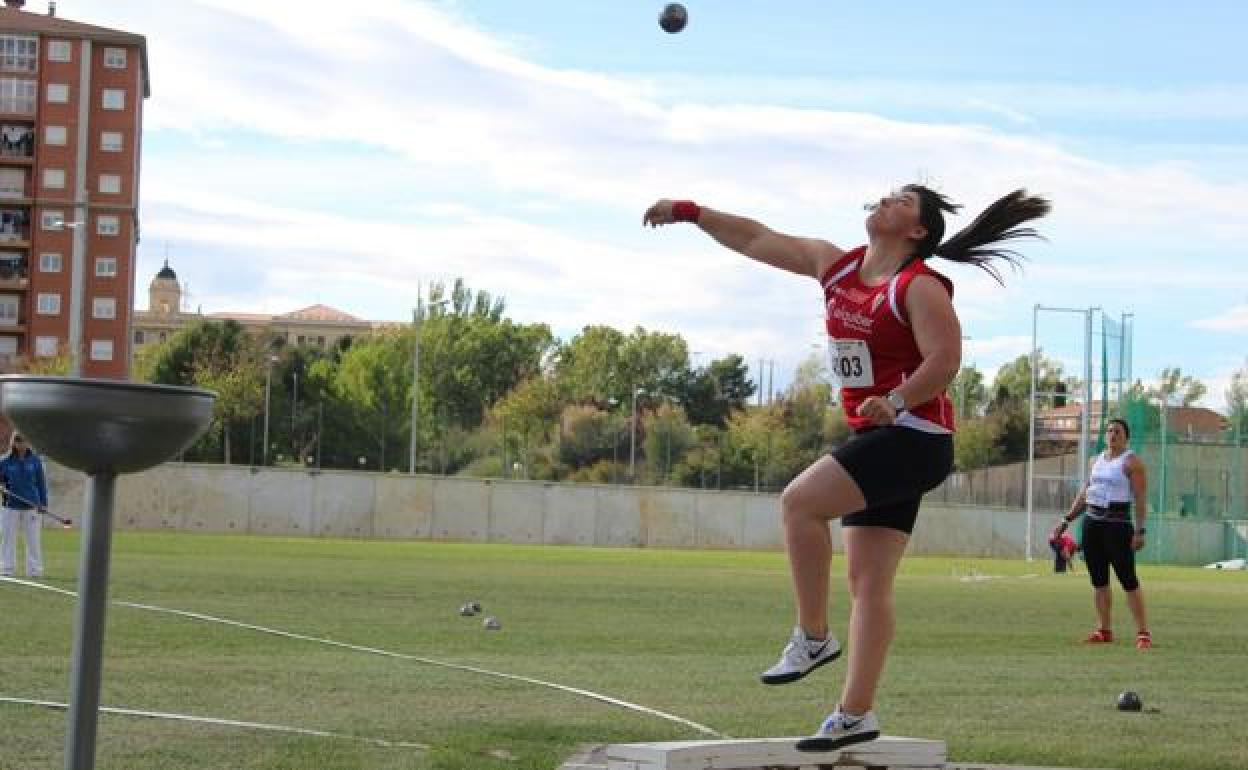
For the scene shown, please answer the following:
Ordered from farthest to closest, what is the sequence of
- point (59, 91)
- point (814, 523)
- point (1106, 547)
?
1. point (59, 91)
2. point (1106, 547)
3. point (814, 523)

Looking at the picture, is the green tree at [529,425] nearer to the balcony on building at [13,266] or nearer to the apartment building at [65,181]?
the apartment building at [65,181]

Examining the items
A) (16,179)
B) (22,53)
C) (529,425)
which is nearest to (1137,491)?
(529,425)

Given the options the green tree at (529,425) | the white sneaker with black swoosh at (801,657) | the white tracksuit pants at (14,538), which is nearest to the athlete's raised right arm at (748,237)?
the white sneaker with black swoosh at (801,657)

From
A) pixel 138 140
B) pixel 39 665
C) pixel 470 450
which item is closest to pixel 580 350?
pixel 470 450

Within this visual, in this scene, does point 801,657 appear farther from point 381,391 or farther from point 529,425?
point 381,391

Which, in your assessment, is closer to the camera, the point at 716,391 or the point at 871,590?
the point at 871,590

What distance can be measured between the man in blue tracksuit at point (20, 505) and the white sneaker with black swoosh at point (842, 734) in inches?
770

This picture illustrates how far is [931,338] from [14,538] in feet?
68.1

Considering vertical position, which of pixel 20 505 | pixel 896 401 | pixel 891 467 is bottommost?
pixel 20 505

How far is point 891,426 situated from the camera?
7867mm

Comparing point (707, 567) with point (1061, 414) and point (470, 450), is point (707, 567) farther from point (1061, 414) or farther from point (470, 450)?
point (1061, 414)

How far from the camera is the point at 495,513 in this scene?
73312 millimetres

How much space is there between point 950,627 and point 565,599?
593 centimetres

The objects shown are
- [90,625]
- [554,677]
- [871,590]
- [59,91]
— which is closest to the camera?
[90,625]
